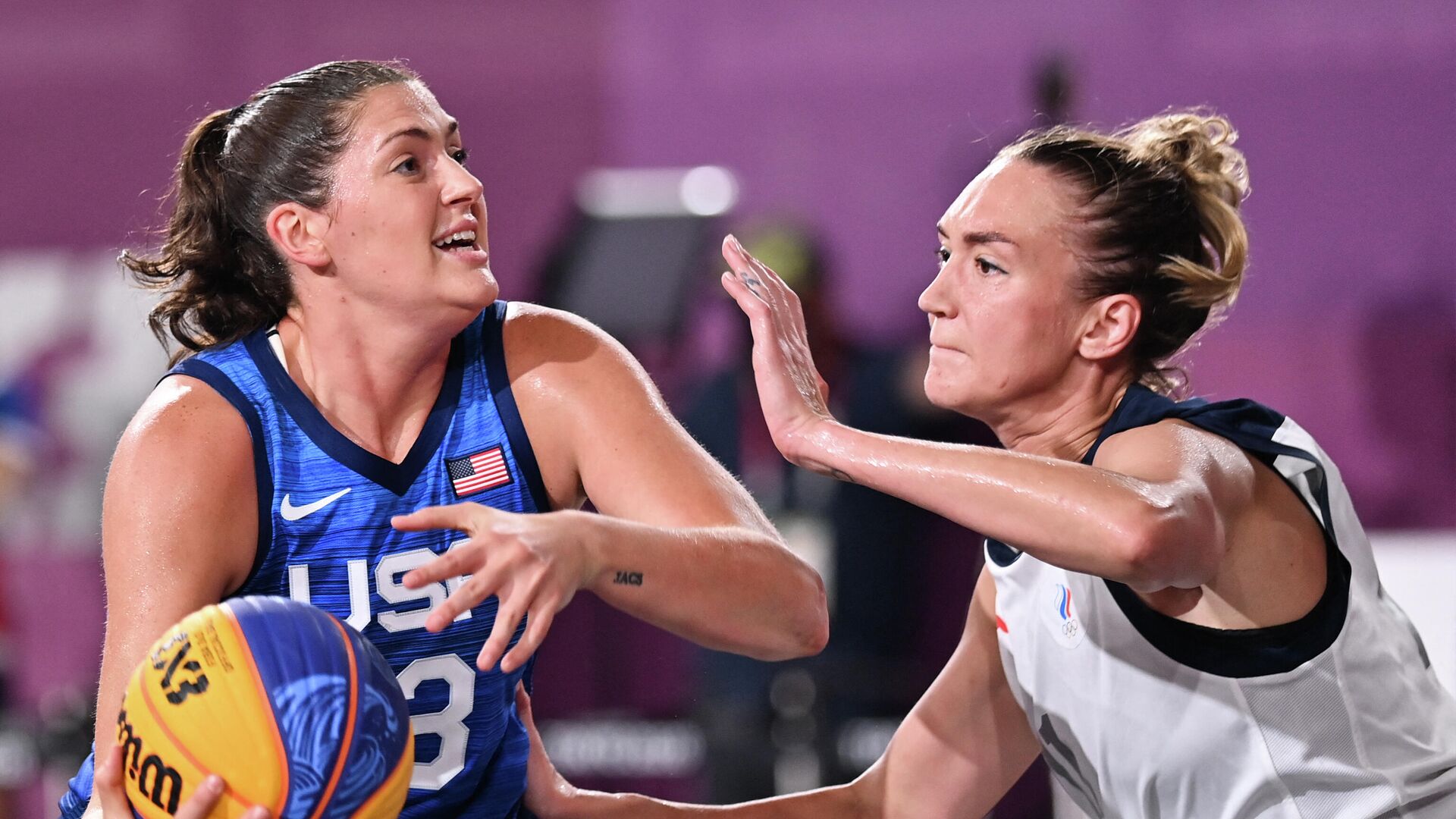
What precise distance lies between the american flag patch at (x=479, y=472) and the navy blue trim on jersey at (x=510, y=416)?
1.1 inches

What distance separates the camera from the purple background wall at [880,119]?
4.91 metres

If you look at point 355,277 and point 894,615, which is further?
point 894,615

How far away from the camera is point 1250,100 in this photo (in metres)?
4.98

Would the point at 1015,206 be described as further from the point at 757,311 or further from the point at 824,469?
the point at 824,469

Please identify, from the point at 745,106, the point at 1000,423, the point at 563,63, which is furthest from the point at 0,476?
the point at 1000,423

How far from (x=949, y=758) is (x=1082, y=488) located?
3.09 ft

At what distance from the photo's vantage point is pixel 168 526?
209cm

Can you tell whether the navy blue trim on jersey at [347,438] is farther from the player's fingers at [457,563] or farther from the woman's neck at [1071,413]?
the woman's neck at [1071,413]

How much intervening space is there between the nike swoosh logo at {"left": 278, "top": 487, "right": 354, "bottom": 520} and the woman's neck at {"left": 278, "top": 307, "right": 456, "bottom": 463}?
0.11 m

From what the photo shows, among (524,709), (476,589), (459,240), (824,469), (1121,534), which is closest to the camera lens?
(476,589)

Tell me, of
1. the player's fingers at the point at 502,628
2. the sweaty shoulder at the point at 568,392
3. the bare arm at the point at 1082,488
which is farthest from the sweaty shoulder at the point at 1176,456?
the player's fingers at the point at 502,628

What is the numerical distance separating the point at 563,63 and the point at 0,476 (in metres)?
2.60

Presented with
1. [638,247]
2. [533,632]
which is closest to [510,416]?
[533,632]

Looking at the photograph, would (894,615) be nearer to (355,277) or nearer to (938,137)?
(938,137)
